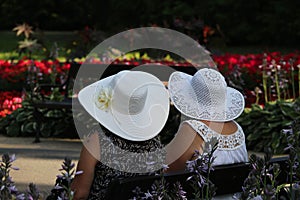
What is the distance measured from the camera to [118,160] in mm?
3389

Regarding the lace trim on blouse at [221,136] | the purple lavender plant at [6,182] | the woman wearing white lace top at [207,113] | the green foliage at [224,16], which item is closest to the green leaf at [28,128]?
the woman wearing white lace top at [207,113]

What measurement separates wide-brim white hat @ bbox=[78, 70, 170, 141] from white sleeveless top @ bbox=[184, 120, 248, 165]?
226 mm

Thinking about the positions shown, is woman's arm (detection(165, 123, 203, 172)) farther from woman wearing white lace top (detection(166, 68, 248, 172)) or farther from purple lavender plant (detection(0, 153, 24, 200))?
purple lavender plant (detection(0, 153, 24, 200))

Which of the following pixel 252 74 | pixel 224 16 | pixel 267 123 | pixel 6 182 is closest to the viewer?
pixel 6 182

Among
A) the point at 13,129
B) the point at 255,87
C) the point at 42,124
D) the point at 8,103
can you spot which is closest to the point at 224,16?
the point at 255,87

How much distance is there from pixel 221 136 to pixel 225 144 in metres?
0.05

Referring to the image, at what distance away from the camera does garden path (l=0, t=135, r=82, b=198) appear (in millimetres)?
5965

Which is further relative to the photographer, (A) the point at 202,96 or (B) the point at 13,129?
(B) the point at 13,129

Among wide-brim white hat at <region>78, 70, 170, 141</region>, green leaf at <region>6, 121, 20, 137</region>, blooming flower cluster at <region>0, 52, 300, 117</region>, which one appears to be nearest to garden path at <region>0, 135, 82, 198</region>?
green leaf at <region>6, 121, 20, 137</region>

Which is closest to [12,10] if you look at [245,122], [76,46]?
[76,46]

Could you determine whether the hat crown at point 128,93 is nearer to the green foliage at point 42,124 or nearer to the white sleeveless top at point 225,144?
the white sleeveless top at point 225,144

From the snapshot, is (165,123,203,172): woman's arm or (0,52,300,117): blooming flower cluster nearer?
(165,123,203,172): woman's arm

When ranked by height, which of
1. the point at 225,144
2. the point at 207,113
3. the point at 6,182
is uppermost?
the point at 6,182

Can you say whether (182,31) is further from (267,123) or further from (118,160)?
(118,160)
